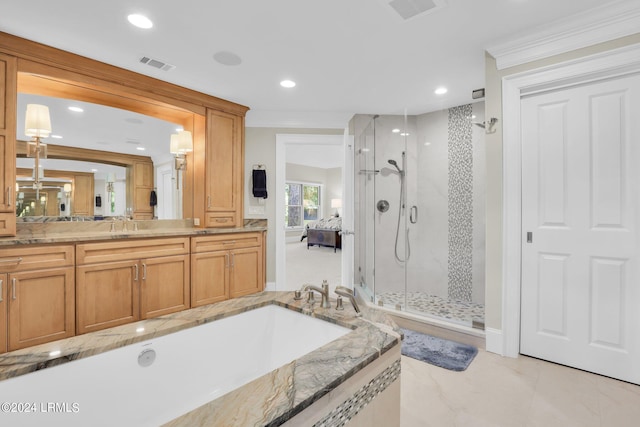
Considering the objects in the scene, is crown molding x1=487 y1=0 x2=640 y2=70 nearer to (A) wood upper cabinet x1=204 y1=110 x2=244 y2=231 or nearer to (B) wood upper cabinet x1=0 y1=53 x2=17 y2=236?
(A) wood upper cabinet x1=204 y1=110 x2=244 y2=231

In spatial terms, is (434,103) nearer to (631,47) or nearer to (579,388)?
(631,47)

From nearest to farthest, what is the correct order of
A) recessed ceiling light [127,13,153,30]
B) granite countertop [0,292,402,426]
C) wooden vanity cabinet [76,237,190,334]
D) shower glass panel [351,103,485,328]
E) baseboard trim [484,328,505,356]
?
granite countertop [0,292,402,426] < recessed ceiling light [127,13,153,30] < baseboard trim [484,328,505,356] < wooden vanity cabinet [76,237,190,334] < shower glass panel [351,103,485,328]

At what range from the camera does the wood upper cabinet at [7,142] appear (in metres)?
2.21

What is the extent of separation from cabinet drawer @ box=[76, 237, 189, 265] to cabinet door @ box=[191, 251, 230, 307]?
0.21m

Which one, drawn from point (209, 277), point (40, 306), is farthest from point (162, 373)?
point (209, 277)

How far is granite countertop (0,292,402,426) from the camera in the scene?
0.83 meters

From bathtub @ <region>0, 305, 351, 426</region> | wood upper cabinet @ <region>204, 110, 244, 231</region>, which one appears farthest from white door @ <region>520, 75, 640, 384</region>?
wood upper cabinet @ <region>204, 110, 244, 231</region>

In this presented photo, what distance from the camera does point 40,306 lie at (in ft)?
7.27

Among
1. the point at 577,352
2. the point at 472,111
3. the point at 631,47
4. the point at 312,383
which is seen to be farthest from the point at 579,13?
the point at 312,383

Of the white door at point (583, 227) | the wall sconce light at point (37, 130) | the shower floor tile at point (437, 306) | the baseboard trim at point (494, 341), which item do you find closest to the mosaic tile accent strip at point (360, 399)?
the baseboard trim at point (494, 341)

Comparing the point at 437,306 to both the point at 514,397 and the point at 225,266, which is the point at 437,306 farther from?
the point at 225,266

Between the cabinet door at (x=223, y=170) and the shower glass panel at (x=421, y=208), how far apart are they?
154 centimetres

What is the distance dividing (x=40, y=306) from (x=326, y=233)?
6.33 m

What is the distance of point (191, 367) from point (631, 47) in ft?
10.4
